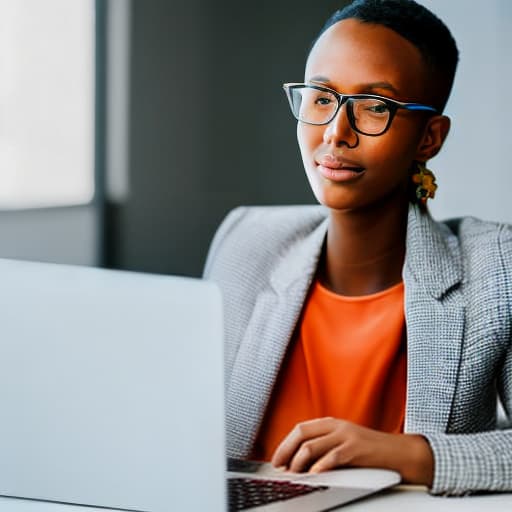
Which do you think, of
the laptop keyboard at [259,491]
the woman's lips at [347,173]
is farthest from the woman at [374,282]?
the laptop keyboard at [259,491]

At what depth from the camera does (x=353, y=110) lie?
1238 mm

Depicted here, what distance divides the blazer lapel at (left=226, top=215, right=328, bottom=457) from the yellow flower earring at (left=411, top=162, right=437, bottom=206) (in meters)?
0.15

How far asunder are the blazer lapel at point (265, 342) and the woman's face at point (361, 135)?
94 mm

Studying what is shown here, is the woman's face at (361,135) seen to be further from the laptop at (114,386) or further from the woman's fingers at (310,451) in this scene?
the laptop at (114,386)

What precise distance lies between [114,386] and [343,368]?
0.59 m

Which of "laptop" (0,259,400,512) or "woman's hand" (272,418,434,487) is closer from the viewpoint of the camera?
"laptop" (0,259,400,512)

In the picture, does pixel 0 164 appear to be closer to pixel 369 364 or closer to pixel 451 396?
pixel 369 364

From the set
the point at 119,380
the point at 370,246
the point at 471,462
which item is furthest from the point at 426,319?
the point at 119,380

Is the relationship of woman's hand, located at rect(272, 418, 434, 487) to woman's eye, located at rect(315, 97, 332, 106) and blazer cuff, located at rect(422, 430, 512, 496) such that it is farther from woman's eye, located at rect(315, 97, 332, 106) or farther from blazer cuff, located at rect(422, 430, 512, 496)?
woman's eye, located at rect(315, 97, 332, 106)

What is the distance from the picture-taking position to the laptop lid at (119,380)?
0.76 meters

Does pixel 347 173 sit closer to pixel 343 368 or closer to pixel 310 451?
pixel 343 368

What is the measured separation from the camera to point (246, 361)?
1.29 metres

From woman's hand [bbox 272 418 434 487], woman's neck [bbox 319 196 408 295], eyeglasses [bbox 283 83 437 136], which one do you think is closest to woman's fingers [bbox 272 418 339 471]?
woman's hand [bbox 272 418 434 487]

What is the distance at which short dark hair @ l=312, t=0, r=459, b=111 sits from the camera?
1.24m
